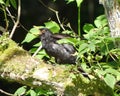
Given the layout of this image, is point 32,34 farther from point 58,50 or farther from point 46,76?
→ point 46,76

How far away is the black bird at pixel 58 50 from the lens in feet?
6.82

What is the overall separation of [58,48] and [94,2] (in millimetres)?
1530

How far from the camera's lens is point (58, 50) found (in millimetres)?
2090

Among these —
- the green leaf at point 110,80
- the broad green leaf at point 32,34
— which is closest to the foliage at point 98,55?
the green leaf at point 110,80

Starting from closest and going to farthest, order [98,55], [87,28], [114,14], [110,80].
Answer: [110,80] → [114,14] → [98,55] → [87,28]

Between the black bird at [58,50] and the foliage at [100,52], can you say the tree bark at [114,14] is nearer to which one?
the foliage at [100,52]

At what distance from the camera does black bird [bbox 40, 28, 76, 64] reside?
81.9 inches

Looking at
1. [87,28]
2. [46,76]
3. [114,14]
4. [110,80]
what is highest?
[87,28]

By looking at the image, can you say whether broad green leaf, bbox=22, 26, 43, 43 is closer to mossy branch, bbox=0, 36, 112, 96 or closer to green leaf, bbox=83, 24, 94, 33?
mossy branch, bbox=0, 36, 112, 96

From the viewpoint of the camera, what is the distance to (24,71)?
1863 millimetres

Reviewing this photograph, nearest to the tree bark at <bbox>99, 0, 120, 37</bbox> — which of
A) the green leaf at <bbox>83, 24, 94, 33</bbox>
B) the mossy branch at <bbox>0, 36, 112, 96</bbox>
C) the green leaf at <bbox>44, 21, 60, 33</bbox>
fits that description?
the mossy branch at <bbox>0, 36, 112, 96</bbox>

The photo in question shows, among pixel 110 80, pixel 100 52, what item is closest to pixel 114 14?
pixel 100 52

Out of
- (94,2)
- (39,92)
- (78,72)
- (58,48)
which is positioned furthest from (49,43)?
(94,2)

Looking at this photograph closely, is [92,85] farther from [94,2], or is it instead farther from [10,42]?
[94,2]
